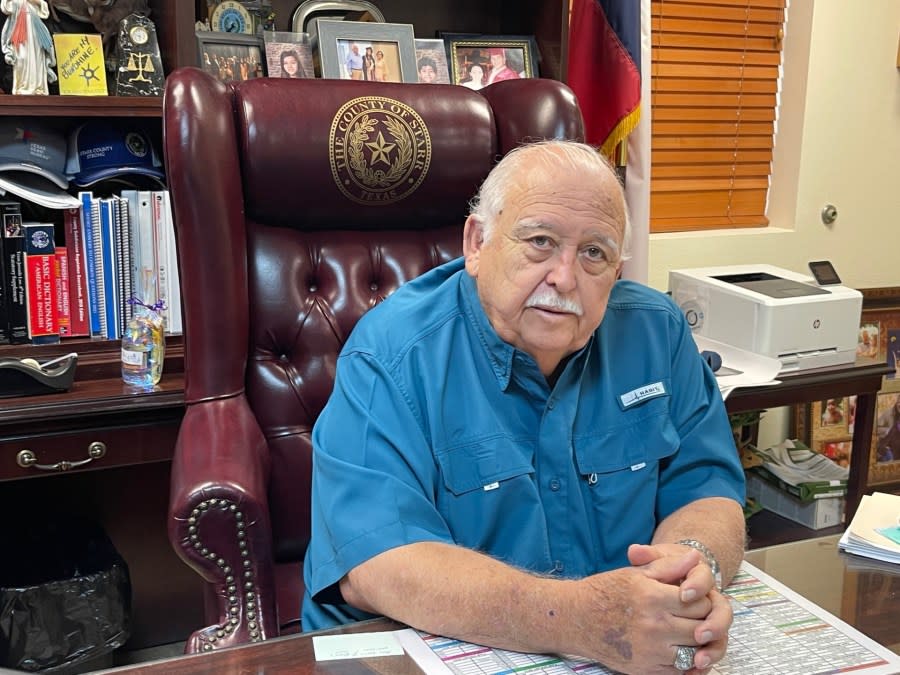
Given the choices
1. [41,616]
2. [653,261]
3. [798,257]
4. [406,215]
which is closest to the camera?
[406,215]

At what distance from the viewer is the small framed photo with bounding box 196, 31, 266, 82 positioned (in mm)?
2205

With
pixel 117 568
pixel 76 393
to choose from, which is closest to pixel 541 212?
pixel 76 393

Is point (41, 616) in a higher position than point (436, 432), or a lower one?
lower

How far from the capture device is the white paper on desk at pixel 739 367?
2236mm

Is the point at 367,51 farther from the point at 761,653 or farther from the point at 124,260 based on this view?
the point at 761,653

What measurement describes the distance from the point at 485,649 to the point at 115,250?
1.49 metres

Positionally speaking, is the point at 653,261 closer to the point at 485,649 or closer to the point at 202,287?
the point at 202,287

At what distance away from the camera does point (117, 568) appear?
2.19 m

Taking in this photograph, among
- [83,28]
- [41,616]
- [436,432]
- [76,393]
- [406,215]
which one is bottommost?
[41,616]

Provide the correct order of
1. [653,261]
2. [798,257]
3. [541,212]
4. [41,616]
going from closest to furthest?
1. [541,212]
2. [41,616]
3. [653,261]
4. [798,257]

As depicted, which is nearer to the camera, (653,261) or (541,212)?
(541,212)

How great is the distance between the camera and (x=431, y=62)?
2410 mm

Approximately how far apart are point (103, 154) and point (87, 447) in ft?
2.22

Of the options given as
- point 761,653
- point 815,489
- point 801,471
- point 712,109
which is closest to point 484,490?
point 761,653
